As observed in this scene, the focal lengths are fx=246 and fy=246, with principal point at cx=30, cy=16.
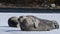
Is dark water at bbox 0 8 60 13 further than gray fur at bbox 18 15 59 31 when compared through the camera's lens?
Yes

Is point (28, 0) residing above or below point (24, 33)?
above

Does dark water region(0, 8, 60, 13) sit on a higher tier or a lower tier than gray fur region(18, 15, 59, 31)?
higher

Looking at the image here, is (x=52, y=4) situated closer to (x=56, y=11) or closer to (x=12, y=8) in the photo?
(x=56, y=11)

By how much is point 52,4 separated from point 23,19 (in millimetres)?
2752

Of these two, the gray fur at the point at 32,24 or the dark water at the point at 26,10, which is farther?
the dark water at the point at 26,10

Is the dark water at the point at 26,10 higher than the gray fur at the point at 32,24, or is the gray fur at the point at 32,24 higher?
the dark water at the point at 26,10

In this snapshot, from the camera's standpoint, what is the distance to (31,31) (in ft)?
10.8

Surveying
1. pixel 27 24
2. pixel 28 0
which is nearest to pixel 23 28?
pixel 27 24

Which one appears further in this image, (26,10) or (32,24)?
(26,10)

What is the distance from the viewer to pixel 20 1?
5949 mm

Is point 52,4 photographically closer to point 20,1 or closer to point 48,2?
point 48,2

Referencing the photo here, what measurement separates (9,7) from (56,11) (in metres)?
1.17

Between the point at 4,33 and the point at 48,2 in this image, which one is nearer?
the point at 4,33

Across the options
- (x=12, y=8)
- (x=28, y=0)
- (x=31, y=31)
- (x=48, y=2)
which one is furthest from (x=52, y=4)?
(x=31, y=31)
